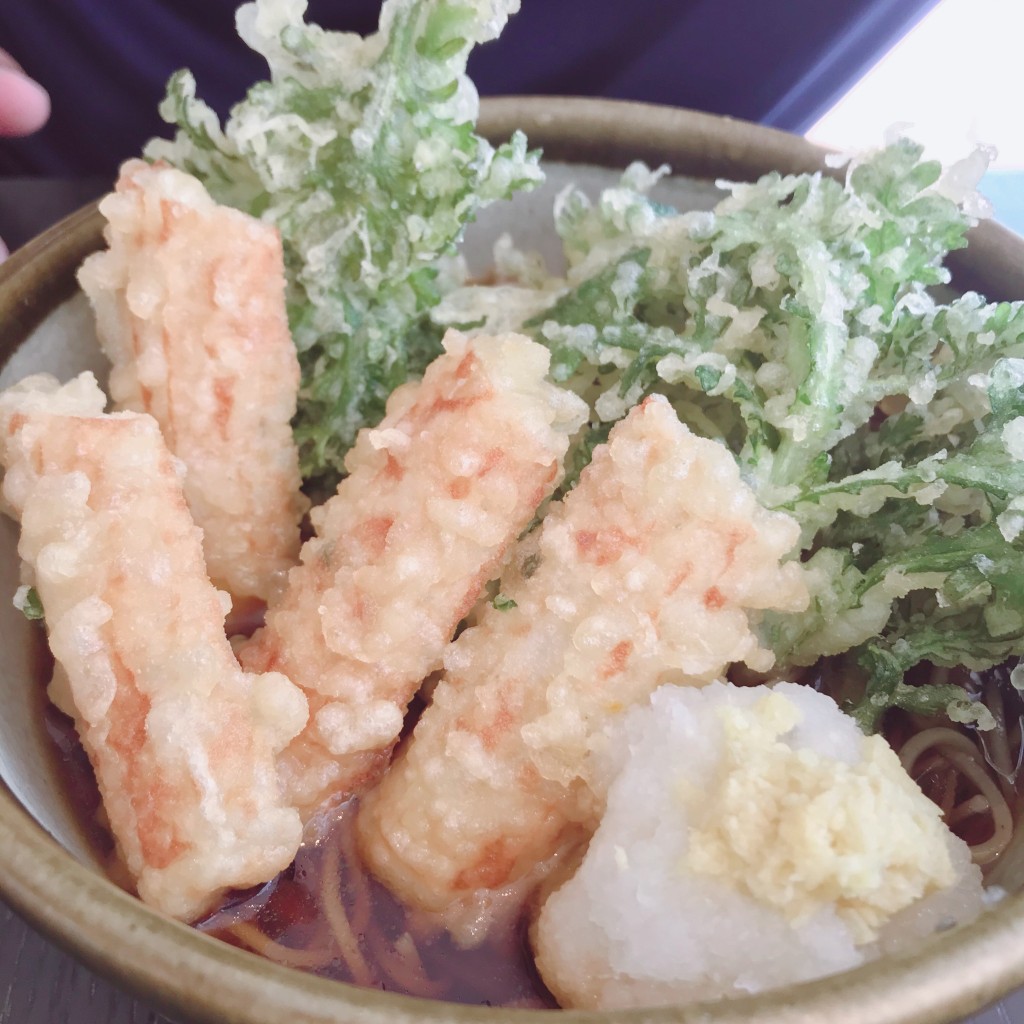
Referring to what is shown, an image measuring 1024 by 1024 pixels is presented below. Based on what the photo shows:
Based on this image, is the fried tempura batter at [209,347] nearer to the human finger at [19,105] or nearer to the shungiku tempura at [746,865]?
the shungiku tempura at [746,865]

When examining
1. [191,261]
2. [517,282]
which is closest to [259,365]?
[191,261]

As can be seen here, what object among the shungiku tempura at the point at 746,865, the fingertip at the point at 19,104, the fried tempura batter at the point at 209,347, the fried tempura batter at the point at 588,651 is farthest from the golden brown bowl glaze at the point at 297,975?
the fingertip at the point at 19,104

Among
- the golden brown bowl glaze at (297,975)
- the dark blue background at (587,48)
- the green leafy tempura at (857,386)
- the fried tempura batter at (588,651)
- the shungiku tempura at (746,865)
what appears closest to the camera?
the golden brown bowl glaze at (297,975)

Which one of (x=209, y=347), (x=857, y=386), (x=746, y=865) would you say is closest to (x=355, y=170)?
(x=209, y=347)

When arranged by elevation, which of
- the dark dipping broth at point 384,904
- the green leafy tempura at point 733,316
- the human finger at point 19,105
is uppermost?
the green leafy tempura at point 733,316

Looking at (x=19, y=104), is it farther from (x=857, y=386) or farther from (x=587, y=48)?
(x=857, y=386)

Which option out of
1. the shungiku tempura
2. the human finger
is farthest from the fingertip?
the shungiku tempura
